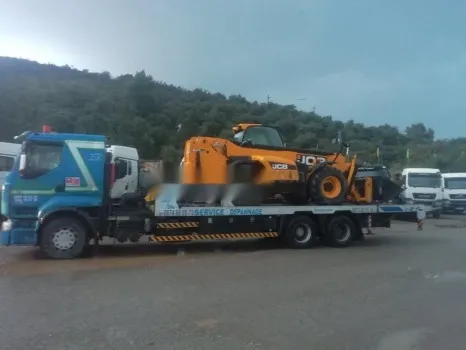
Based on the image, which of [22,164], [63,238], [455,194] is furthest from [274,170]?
[455,194]

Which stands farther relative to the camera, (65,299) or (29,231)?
(29,231)

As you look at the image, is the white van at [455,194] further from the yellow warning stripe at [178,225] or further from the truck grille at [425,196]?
the yellow warning stripe at [178,225]

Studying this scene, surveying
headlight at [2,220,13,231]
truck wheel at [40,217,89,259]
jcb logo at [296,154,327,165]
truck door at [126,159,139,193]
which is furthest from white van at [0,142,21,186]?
jcb logo at [296,154,327,165]

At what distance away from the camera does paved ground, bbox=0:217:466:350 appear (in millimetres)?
5809

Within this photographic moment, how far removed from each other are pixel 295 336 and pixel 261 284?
9.60 ft

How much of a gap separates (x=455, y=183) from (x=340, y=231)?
18.7m

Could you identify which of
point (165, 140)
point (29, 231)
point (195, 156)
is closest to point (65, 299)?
point (29, 231)

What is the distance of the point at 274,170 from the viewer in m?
13.2

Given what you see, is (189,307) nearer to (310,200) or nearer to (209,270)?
(209,270)

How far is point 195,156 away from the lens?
506 inches

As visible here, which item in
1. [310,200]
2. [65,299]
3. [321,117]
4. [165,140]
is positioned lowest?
[65,299]

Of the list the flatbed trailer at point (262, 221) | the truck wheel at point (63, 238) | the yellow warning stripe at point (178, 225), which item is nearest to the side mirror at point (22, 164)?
the truck wheel at point (63, 238)

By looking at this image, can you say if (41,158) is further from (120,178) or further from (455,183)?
(455,183)

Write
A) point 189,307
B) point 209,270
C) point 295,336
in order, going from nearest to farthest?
point 295,336 < point 189,307 < point 209,270
